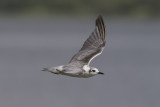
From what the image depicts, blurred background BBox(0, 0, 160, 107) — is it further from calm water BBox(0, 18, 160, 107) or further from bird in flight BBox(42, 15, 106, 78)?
bird in flight BBox(42, 15, 106, 78)

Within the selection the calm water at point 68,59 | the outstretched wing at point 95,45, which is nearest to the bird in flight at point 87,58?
the outstretched wing at point 95,45

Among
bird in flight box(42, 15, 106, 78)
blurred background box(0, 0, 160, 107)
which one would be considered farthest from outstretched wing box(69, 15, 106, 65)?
blurred background box(0, 0, 160, 107)

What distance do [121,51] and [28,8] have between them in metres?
11.1

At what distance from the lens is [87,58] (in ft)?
48.3

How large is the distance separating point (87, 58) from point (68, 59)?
13797 millimetres

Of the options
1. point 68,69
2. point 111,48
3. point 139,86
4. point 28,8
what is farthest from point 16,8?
point 68,69

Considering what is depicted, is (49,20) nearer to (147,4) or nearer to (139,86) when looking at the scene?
(147,4)

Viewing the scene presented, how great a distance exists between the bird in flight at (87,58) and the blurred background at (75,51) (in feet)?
13.3

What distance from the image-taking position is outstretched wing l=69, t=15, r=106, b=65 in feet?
48.9

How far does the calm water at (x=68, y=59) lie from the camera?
67.6 feet

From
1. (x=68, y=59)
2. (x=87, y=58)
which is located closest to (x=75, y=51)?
(x=68, y=59)

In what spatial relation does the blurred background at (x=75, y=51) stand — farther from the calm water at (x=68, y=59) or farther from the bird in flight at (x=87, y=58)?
the bird in flight at (x=87, y=58)

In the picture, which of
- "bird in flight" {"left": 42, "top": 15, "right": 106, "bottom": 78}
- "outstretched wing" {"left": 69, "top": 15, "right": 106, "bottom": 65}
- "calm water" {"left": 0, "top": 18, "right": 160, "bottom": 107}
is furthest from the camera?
"calm water" {"left": 0, "top": 18, "right": 160, "bottom": 107}

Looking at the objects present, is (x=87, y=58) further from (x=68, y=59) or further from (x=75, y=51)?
(x=75, y=51)
